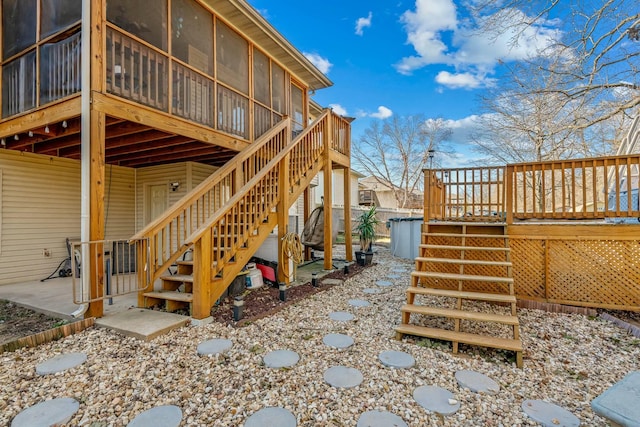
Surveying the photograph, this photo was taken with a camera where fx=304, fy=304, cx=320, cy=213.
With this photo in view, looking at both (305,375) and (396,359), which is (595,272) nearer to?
(396,359)

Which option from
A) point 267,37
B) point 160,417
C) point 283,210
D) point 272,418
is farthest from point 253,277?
point 267,37

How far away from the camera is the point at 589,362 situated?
9.57 feet

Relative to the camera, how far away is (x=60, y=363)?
2.78 metres

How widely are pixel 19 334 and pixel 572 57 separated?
35.4ft

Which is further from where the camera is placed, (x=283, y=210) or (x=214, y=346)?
(x=283, y=210)

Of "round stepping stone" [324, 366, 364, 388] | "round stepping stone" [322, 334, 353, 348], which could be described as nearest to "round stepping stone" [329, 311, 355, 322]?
"round stepping stone" [322, 334, 353, 348]

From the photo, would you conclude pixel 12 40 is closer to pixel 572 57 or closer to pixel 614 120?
pixel 572 57

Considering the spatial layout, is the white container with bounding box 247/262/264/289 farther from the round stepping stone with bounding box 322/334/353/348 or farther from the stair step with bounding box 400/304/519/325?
the stair step with bounding box 400/304/519/325

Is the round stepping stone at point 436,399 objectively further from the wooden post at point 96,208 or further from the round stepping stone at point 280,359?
the wooden post at point 96,208

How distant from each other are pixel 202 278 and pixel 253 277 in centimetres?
158

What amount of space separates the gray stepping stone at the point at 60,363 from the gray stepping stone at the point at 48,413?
0.51 m

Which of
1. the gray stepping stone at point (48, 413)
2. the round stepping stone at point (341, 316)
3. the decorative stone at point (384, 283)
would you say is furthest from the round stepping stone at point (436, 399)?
the decorative stone at point (384, 283)

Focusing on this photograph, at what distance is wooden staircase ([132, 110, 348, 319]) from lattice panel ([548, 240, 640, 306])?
433 centimetres

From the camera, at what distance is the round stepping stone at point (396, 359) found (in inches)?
109
